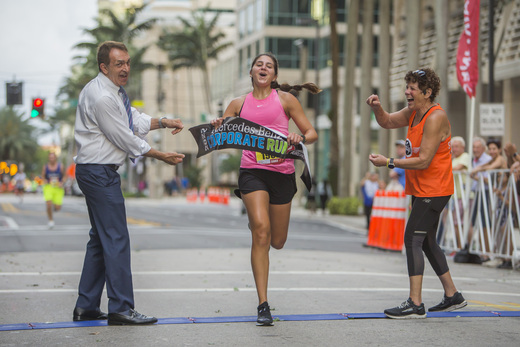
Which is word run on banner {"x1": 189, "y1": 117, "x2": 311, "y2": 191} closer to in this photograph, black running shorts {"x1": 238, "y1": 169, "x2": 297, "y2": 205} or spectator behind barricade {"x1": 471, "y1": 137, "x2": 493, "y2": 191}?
black running shorts {"x1": 238, "y1": 169, "x2": 297, "y2": 205}

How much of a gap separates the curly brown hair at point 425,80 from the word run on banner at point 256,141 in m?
1.12

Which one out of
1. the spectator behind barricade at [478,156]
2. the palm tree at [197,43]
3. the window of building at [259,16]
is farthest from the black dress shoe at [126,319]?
the palm tree at [197,43]

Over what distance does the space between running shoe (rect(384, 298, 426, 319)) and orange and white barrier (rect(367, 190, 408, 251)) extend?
8840 mm

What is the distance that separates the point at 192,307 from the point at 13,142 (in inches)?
4201

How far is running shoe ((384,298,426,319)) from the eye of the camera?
273 inches

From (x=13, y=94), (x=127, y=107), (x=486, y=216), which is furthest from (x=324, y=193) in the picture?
(x=127, y=107)

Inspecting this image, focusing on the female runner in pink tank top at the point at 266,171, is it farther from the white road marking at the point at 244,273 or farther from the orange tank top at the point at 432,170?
the white road marking at the point at 244,273

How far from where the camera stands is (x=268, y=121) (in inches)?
276

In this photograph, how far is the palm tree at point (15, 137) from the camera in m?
110

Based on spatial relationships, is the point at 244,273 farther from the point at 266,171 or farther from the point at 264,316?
the point at 264,316

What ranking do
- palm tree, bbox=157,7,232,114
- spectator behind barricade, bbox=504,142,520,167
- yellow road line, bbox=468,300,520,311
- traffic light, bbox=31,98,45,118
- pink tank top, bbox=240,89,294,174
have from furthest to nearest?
palm tree, bbox=157,7,232,114, traffic light, bbox=31,98,45,118, spectator behind barricade, bbox=504,142,520,167, yellow road line, bbox=468,300,520,311, pink tank top, bbox=240,89,294,174

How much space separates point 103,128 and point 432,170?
2.69 m

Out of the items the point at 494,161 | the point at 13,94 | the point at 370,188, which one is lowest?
the point at 370,188

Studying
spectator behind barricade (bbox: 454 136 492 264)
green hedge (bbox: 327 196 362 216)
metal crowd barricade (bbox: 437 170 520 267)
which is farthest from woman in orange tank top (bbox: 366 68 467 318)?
green hedge (bbox: 327 196 362 216)
